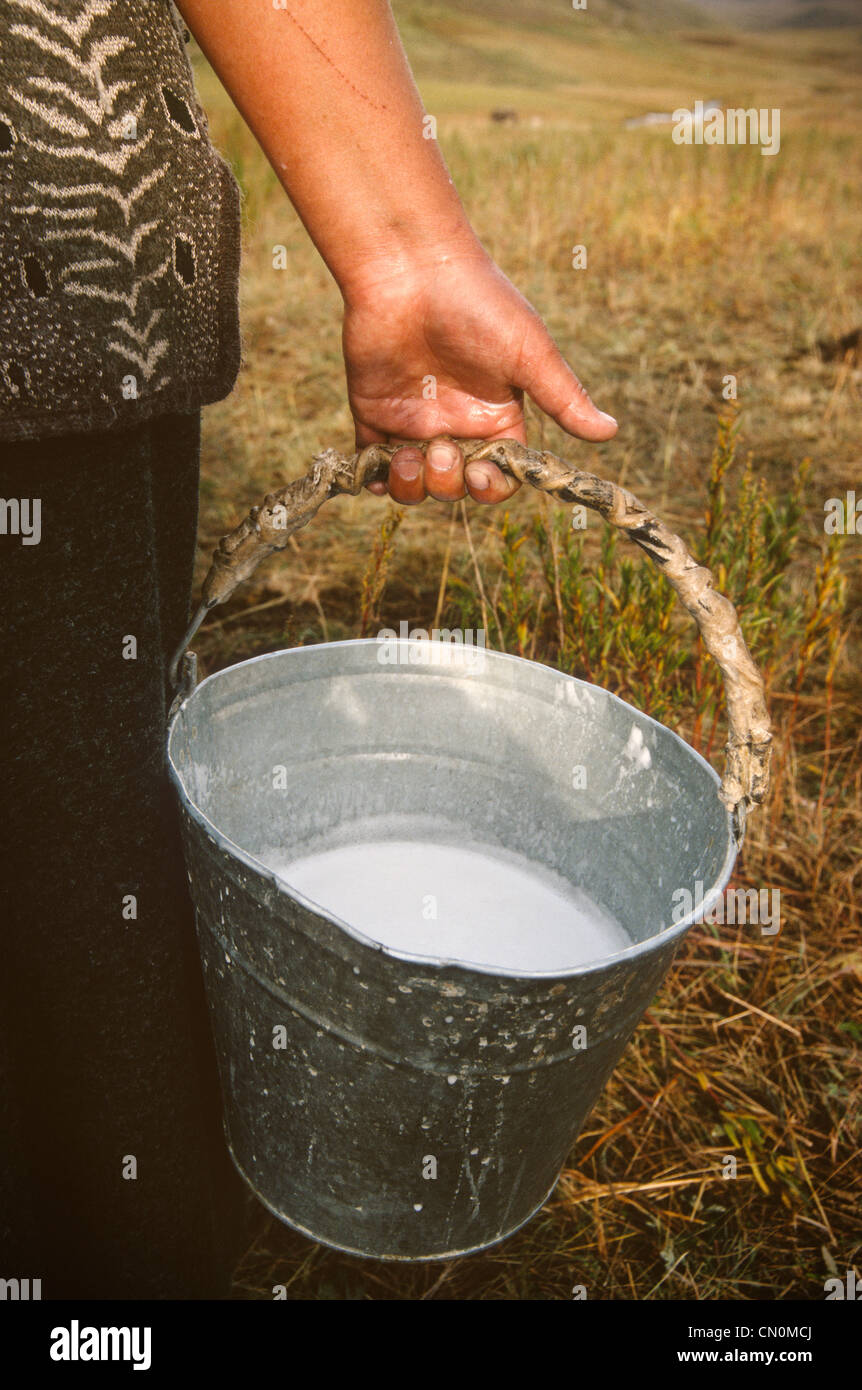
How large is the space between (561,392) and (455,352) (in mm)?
132

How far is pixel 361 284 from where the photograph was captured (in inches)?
39.5

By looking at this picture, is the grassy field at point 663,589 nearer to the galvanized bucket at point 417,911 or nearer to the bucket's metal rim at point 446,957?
the galvanized bucket at point 417,911

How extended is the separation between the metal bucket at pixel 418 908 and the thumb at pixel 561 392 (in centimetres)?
36

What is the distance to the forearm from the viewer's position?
2.71 ft

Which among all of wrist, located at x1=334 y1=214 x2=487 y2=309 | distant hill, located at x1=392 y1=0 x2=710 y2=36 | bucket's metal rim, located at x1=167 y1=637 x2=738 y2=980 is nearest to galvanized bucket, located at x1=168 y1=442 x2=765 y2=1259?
bucket's metal rim, located at x1=167 y1=637 x2=738 y2=980

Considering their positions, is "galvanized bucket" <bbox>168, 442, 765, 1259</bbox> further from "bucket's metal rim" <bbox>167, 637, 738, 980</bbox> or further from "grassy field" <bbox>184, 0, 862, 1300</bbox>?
"grassy field" <bbox>184, 0, 862, 1300</bbox>

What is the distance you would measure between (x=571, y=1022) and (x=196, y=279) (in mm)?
776

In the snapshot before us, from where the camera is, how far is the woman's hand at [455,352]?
1005 mm

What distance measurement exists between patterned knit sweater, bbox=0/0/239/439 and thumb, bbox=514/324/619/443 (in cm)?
36

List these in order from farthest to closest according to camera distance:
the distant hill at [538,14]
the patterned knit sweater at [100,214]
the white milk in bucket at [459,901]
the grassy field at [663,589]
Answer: the distant hill at [538,14], the grassy field at [663,589], the white milk in bucket at [459,901], the patterned knit sweater at [100,214]

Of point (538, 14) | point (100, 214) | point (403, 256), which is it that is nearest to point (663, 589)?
point (403, 256)

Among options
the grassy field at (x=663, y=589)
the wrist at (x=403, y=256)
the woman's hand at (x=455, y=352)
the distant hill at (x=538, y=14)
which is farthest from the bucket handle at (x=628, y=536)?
the distant hill at (x=538, y=14)

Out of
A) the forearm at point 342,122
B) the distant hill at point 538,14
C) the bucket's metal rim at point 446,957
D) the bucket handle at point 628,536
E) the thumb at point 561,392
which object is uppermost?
the distant hill at point 538,14
